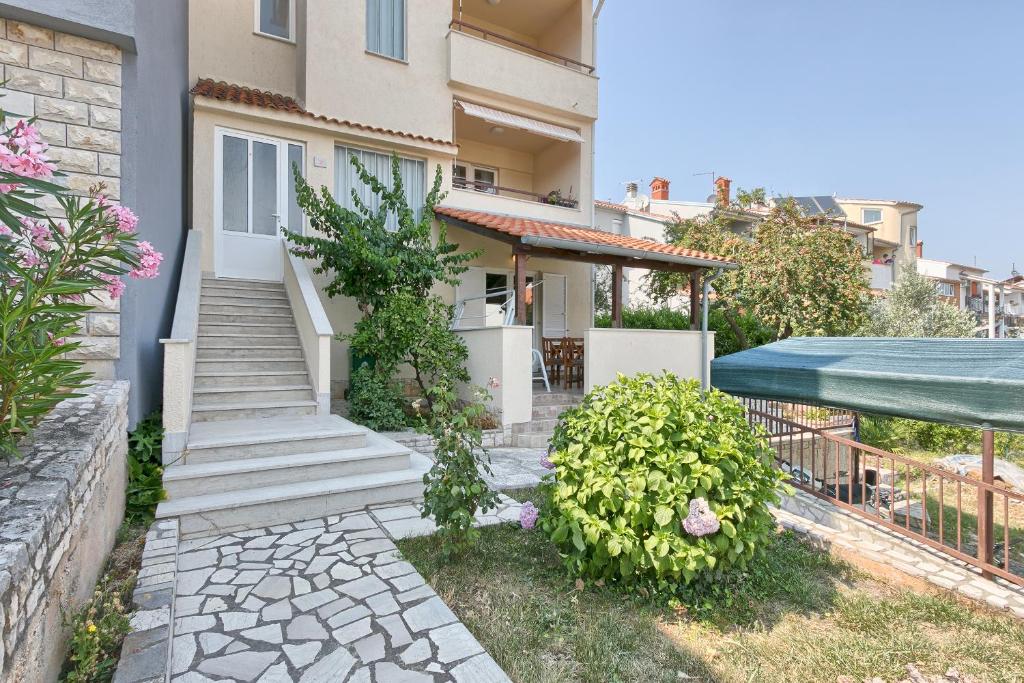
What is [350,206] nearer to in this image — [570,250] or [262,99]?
[262,99]

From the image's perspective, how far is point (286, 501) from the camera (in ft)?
16.9

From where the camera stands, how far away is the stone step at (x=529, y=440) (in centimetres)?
914

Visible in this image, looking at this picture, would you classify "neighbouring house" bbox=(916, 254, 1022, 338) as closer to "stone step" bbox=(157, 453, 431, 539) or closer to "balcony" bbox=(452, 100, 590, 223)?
"balcony" bbox=(452, 100, 590, 223)

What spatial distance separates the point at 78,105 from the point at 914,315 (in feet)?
84.1

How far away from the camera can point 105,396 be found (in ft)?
14.6

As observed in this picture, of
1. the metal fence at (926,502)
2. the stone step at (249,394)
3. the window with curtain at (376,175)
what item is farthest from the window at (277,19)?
the metal fence at (926,502)

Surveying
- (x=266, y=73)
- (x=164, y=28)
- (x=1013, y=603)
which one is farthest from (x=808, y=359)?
(x=266, y=73)

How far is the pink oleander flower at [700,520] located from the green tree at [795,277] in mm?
15169

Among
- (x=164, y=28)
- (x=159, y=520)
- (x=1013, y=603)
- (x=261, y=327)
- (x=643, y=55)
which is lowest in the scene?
(x=1013, y=603)

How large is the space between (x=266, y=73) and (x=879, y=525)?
14962mm

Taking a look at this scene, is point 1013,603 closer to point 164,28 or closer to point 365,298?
point 365,298

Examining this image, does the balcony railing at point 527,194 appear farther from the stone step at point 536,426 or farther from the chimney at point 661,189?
the chimney at point 661,189

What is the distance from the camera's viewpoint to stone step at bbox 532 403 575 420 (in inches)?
390

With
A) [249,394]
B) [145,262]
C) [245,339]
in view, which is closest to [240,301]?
[245,339]
